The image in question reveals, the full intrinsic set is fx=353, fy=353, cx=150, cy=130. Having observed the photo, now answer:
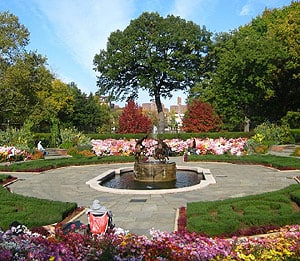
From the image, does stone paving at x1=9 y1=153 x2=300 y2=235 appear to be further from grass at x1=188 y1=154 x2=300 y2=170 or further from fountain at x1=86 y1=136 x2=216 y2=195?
fountain at x1=86 y1=136 x2=216 y2=195

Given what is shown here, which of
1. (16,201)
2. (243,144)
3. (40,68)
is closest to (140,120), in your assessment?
(40,68)

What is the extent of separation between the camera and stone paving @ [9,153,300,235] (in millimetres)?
7059

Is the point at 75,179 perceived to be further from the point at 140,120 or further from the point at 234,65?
the point at 234,65

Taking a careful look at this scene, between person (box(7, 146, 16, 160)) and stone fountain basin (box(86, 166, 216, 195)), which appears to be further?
person (box(7, 146, 16, 160))

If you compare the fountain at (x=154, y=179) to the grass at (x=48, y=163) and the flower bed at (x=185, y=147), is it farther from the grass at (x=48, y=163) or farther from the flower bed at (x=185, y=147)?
the flower bed at (x=185, y=147)

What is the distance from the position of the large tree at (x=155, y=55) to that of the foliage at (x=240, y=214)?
1295 inches

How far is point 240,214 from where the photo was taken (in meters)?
6.68

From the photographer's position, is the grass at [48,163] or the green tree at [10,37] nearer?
the grass at [48,163]

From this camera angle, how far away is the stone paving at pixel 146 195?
7059 mm

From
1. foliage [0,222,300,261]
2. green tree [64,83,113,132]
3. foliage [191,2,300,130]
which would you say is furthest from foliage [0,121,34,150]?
green tree [64,83,113,132]

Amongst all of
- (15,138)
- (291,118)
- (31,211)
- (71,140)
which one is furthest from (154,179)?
(291,118)

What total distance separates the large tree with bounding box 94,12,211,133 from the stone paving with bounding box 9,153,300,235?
2672 cm

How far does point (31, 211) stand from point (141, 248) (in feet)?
11.6

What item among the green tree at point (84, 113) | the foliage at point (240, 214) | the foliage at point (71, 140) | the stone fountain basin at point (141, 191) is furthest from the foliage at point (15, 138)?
the green tree at point (84, 113)
